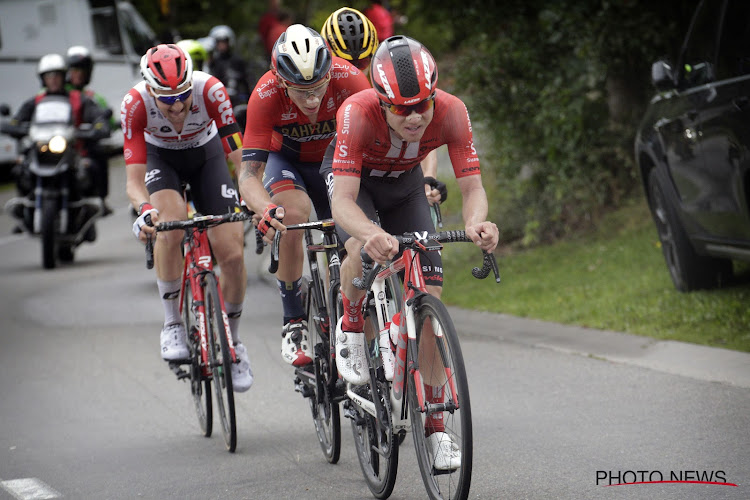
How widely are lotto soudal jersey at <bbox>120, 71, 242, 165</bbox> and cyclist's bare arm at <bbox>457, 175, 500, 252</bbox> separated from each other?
85.2 inches

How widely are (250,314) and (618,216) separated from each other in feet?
13.6

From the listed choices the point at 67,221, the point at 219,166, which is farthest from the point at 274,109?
the point at 67,221

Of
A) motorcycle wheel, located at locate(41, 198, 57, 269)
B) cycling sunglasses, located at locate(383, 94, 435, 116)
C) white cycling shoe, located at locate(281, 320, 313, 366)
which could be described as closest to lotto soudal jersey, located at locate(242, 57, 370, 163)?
white cycling shoe, located at locate(281, 320, 313, 366)

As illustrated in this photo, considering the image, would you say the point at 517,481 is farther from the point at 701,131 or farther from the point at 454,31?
the point at 454,31

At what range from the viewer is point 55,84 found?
14844 millimetres

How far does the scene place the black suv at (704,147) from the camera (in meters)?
7.31

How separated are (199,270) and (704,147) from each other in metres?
3.49

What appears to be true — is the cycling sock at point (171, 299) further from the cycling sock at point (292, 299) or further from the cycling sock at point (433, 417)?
the cycling sock at point (433, 417)

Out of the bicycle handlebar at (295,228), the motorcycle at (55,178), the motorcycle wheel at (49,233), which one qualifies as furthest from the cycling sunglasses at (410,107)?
the motorcycle at (55,178)

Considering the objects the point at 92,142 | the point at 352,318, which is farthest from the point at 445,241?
the point at 92,142

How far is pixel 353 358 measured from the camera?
5.55 m

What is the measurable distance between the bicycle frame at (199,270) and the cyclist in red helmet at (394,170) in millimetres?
1230

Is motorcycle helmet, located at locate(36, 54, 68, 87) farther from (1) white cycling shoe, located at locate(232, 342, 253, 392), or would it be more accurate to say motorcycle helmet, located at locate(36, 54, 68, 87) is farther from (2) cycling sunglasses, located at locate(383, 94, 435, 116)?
(2) cycling sunglasses, located at locate(383, 94, 435, 116)

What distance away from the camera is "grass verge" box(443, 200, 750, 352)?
26.8 feet
